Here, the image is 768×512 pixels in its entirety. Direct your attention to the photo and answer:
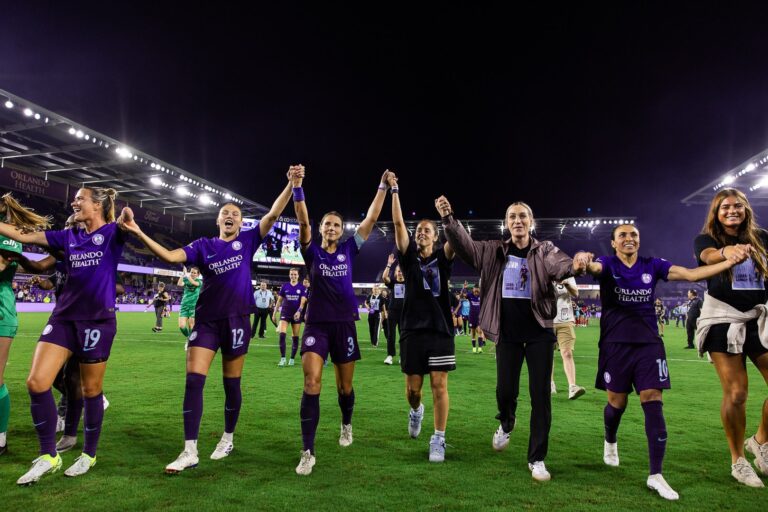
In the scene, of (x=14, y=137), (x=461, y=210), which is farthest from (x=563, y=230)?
(x=14, y=137)

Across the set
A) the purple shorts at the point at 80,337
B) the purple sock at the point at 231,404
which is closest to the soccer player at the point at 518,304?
the purple sock at the point at 231,404

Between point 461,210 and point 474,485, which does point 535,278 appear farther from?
point 461,210

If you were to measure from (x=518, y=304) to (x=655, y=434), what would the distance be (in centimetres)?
149

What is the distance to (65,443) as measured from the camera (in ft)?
15.5

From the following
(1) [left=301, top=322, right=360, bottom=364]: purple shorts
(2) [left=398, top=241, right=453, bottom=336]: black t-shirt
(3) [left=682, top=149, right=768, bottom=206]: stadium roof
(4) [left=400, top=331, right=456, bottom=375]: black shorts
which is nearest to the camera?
(1) [left=301, top=322, right=360, bottom=364]: purple shorts

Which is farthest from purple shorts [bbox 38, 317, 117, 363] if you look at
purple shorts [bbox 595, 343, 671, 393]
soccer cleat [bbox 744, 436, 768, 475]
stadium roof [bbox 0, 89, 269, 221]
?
stadium roof [bbox 0, 89, 269, 221]

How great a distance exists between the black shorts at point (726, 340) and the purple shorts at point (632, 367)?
1.49 ft

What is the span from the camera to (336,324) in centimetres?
479

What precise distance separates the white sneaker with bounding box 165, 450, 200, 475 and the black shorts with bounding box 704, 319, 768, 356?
4546mm

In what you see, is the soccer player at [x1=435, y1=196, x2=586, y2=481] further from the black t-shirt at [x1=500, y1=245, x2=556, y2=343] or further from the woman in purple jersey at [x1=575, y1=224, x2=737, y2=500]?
the woman in purple jersey at [x1=575, y1=224, x2=737, y2=500]

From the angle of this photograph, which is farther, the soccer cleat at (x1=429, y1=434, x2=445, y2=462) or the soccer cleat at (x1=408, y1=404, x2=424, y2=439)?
the soccer cleat at (x1=408, y1=404, x2=424, y2=439)

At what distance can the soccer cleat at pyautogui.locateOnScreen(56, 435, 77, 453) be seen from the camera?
4.68 m

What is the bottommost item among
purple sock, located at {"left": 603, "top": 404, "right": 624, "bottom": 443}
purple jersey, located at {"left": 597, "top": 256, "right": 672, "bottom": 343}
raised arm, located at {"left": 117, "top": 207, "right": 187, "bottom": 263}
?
purple sock, located at {"left": 603, "top": 404, "right": 624, "bottom": 443}

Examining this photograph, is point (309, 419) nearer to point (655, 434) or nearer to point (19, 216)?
point (655, 434)
